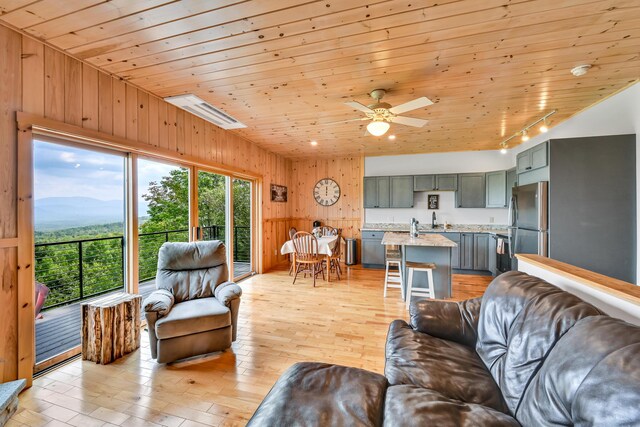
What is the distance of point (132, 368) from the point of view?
2.18m

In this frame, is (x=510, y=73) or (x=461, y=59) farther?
(x=510, y=73)

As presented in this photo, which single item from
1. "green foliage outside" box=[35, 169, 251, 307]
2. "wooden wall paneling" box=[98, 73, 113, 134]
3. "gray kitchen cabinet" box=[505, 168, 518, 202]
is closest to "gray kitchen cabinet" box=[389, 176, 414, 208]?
"gray kitchen cabinet" box=[505, 168, 518, 202]

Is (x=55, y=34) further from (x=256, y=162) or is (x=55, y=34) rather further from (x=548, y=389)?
(x=548, y=389)

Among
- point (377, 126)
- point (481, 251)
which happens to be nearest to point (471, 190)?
point (481, 251)

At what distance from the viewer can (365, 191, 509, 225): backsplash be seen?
5.65 m

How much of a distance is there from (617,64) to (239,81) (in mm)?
3547

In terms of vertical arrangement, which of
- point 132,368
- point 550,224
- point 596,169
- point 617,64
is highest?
point 617,64

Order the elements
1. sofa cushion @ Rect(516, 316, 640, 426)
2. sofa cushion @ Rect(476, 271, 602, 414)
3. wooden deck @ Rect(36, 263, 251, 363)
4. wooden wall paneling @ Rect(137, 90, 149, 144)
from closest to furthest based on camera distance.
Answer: sofa cushion @ Rect(516, 316, 640, 426)
sofa cushion @ Rect(476, 271, 602, 414)
wooden deck @ Rect(36, 263, 251, 363)
wooden wall paneling @ Rect(137, 90, 149, 144)

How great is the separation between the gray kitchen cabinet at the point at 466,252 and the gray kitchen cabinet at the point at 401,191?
1299mm

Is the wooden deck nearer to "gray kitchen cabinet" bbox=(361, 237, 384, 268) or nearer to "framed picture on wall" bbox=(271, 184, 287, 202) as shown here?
"framed picture on wall" bbox=(271, 184, 287, 202)

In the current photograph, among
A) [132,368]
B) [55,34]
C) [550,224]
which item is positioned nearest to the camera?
[55,34]

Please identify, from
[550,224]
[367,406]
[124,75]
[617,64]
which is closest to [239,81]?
[124,75]

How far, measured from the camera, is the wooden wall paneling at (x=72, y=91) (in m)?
2.18

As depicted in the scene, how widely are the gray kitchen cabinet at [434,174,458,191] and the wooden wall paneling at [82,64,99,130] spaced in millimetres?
5740
